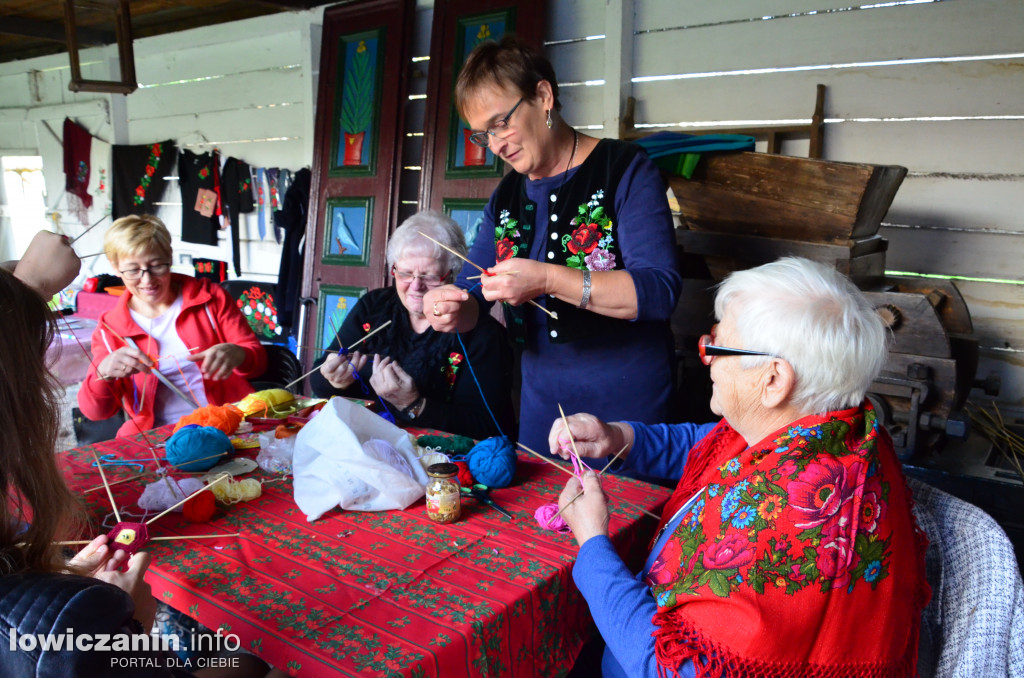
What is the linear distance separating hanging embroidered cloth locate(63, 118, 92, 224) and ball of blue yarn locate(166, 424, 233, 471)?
6.26 meters

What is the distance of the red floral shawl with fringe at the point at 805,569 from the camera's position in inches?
40.3

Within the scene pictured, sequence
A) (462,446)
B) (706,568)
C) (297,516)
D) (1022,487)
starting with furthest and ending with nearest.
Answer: (1022,487) → (462,446) → (297,516) → (706,568)

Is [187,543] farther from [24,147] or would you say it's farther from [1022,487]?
[24,147]

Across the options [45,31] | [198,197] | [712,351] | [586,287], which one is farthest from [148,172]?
[712,351]

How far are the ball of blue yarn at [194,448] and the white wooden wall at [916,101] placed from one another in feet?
8.80

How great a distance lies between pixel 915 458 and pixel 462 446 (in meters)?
1.64

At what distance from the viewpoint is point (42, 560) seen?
100 centimetres

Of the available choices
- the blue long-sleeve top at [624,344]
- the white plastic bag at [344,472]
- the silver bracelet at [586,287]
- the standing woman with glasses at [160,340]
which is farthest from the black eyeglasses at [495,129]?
the standing woman with glasses at [160,340]

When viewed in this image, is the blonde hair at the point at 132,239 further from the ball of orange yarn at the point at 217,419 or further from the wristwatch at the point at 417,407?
the wristwatch at the point at 417,407

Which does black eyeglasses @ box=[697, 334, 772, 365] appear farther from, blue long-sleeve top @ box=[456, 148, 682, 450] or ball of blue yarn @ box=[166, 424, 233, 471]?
ball of blue yarn @ box=[166, 424, 233, 471]

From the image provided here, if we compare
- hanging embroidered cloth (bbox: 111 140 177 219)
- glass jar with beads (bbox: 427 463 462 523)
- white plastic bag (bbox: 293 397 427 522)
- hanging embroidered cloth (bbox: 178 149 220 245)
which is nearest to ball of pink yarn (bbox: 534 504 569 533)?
glass jar with beads (bbox: 427 463 462 523)

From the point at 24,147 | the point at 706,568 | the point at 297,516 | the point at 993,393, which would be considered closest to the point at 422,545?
the point at 297,516

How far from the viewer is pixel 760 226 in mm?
2676

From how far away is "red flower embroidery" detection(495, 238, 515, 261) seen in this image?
2.11 meters
